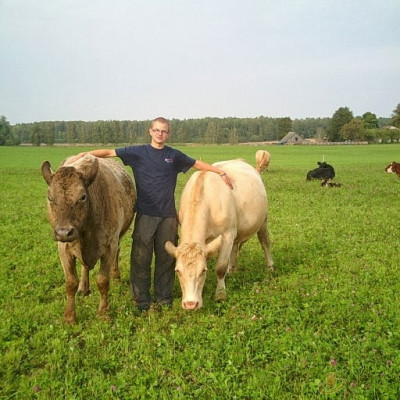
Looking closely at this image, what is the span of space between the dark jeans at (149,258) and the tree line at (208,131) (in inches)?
5062

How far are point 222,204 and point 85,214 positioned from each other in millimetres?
Answer: 2499

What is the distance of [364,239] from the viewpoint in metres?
11.2

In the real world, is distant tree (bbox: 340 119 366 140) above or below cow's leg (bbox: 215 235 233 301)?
above

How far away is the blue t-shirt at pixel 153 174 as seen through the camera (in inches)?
260

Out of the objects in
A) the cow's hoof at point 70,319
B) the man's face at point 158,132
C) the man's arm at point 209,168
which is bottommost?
the cow's hoof at point 70,319

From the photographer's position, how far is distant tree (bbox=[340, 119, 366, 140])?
406ft

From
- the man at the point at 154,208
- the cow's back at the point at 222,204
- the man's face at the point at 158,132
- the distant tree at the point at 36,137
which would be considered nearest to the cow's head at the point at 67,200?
the man at the point at 154,208

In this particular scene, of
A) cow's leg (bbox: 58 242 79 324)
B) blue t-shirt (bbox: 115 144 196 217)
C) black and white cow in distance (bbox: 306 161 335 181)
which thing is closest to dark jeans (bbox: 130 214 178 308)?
blue t-shirt (bbox: 115 144 196 217)

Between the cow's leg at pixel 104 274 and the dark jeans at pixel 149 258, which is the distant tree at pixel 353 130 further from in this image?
the cow's leg at pixel 104 274

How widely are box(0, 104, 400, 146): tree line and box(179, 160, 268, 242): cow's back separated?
126312 mm

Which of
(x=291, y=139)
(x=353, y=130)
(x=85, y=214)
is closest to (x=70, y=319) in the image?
(x=85, y=214)

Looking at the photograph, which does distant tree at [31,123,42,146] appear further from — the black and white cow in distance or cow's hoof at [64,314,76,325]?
cow's hoof at [64,314,76,325]

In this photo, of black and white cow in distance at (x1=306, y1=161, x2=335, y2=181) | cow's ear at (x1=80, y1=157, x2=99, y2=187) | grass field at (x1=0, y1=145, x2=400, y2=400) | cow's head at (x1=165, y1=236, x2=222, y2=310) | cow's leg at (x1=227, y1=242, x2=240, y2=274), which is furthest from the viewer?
black and white cow in distance at (x1=306, y1=161, x2=335, y2=181)

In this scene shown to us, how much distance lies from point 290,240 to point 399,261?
3.19m
